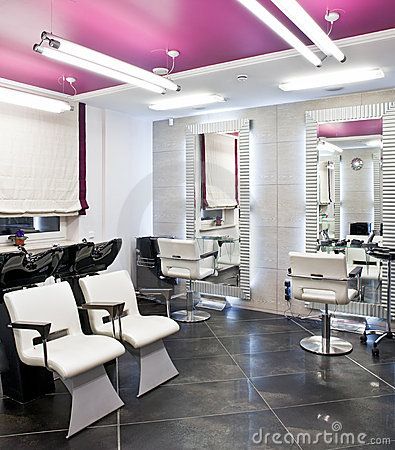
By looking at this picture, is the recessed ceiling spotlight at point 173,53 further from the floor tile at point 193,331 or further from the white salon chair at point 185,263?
the floor tile at point 193,331

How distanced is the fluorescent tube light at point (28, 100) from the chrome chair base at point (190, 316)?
2.72m

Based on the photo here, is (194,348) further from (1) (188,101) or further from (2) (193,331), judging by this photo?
(1) (188,101)

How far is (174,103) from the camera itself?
5.18m

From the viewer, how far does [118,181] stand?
6.10 metres

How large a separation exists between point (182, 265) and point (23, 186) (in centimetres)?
200

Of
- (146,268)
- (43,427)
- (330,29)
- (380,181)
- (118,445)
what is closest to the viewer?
(118,445)

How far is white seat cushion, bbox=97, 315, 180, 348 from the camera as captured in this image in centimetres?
323

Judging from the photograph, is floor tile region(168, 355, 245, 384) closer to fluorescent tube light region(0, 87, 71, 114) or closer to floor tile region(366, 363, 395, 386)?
floor tile region(366, 363, 395, 386)

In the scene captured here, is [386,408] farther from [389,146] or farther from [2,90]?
[2,90]

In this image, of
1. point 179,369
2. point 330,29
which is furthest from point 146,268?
point 330,29

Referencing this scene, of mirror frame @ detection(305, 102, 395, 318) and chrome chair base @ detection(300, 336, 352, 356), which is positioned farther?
mirror frame @ detection(305, 102, 395, 318)

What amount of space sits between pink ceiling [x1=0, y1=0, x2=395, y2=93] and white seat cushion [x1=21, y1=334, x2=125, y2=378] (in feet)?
7.51

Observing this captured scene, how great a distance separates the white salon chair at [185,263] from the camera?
16.6ft

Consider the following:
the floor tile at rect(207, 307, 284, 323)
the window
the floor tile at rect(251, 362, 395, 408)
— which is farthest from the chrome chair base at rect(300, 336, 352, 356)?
the window
